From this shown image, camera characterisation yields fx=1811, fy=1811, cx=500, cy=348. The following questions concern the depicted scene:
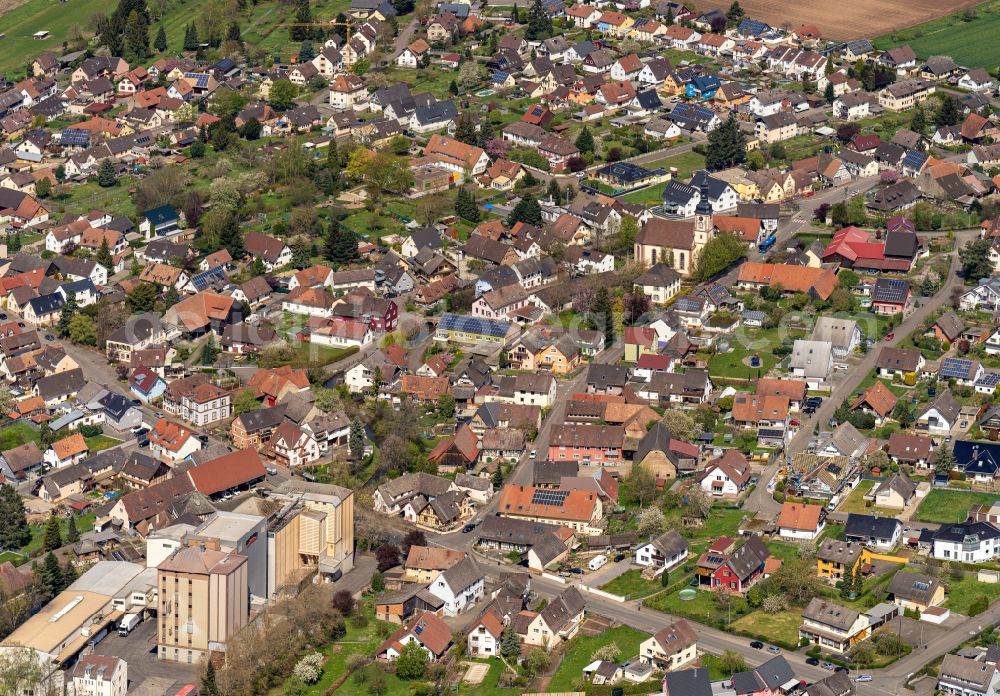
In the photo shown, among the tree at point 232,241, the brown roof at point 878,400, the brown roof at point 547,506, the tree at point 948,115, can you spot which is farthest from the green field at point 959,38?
the brown roof at point 547,506

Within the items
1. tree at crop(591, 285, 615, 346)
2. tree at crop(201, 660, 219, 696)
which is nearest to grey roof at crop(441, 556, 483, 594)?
tree at crop(201, 660, 219, 696)

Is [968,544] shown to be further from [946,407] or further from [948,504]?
[946,407]

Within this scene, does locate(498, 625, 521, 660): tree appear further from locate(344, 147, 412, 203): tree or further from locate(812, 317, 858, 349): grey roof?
locate(344, 147, 412, 203): tree

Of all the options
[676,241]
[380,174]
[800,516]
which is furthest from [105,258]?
[800,516]

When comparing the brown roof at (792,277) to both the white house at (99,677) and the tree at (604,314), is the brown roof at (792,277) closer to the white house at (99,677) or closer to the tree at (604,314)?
the tree at (604,314)

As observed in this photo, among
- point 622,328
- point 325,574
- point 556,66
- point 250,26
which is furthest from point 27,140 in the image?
point 325,574
